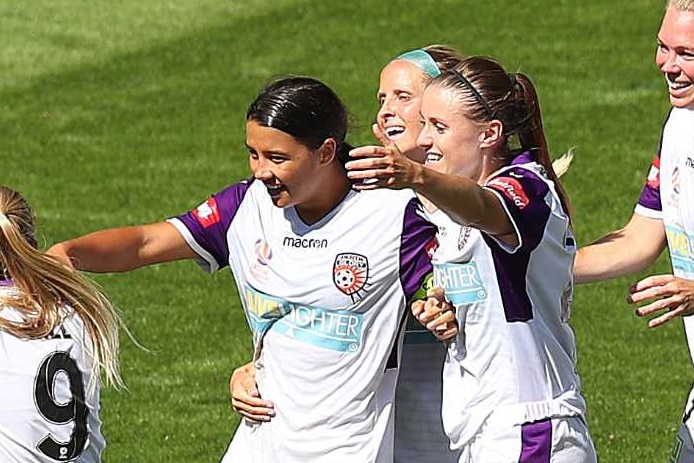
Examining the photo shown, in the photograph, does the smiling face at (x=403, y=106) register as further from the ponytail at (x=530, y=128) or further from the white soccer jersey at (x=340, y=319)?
the ponytail at (x=530, y=128)

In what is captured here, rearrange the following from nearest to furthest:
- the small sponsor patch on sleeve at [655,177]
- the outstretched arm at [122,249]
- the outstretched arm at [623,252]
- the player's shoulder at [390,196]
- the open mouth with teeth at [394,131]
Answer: the player's shoulder at [390,196]
the outstretched arm at [122,249]
the open mouth with teeth at [394,131]
the outstretched arm at [623,252]
the small sponsor patch on sleeve at [655,177]

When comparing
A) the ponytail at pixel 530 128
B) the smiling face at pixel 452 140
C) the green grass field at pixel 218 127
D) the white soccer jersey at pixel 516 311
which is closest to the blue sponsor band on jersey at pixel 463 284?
the white soccer jersey at pixel 516 311

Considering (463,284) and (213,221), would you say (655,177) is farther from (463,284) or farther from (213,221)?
(213,221)

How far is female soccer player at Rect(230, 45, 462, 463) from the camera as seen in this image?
487 centimetres

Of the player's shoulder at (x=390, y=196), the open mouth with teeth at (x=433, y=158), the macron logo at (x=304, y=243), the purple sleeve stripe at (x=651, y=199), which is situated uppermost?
the open mouth with teeth at (x=433, y=158)

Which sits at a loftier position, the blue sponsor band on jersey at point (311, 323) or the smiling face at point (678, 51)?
the smiling face at point (678, 51)

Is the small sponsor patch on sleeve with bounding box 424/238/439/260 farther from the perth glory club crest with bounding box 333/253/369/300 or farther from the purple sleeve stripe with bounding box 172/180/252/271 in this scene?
the purple sleeve stripe with bounding box 172/180/252/271

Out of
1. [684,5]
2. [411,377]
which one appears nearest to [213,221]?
[411,377]

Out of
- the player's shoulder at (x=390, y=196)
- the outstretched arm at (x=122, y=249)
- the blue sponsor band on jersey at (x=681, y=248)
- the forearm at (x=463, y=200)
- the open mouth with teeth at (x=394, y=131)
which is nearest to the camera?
the forearm at (x=463, y=200)

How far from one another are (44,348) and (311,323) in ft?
2.59

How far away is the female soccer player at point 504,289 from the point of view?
14.4ft

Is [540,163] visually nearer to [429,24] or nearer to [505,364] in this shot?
[505,364]

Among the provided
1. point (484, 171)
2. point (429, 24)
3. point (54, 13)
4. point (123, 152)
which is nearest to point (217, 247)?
point (484, 171)

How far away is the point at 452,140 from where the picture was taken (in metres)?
4.48
